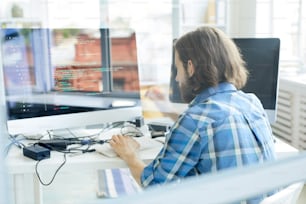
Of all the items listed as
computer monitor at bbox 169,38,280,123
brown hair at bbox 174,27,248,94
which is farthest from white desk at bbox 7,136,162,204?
computer monitor at bbox 169,38,280,123

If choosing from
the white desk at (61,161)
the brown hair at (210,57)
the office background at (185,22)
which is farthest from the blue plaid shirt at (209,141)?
the office background at (185,22)

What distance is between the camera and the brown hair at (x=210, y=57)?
1.33 meters

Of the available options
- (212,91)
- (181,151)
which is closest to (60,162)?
(181,151)

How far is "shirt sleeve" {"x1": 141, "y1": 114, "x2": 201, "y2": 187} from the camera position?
1.17 metres

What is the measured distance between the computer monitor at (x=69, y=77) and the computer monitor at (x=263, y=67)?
1.62 ft

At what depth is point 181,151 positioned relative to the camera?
1.19m

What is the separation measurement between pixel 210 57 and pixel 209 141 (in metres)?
0.31

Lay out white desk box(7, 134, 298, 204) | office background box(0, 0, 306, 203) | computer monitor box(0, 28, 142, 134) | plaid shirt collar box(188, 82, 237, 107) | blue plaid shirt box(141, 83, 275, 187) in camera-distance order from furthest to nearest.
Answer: office background box(0, 0, 306, 203) → computer monitor box(0, 28, 142, 134) → white desk box(7, 134, 298, 204) → plaid shirt collar box(188, 82, 237, 107) → blue plaid shirt box(141, 83, 275, 187)

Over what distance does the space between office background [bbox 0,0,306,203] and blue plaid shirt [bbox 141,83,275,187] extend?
0.95m

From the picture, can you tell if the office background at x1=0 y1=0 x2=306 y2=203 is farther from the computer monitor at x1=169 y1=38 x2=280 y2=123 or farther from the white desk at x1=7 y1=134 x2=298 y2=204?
the white desk at x1=7 y1=134 x2=298 y2=204

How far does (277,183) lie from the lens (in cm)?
57

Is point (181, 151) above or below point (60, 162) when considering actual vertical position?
above

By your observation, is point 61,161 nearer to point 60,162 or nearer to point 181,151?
point 60,162

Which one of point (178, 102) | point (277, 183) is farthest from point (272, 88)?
point (277, 183)
